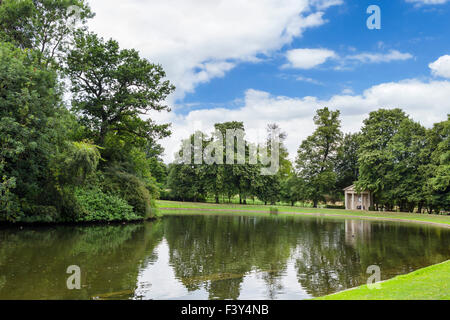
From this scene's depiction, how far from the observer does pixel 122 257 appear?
45.5ft

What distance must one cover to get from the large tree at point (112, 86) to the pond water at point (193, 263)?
12710mm

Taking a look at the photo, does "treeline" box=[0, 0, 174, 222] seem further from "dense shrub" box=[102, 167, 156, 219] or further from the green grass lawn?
the green grass lawn

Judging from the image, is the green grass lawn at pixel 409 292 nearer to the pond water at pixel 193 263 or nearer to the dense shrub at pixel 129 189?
the pond water at pixel 193 263

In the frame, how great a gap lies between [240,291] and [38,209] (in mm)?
18911

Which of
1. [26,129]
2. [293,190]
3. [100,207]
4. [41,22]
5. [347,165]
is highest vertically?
[41,22]

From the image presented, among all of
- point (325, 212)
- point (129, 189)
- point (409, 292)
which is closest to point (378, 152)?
point (325, 212)

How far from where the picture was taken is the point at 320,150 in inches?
2425

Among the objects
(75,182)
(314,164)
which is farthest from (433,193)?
(75,182)

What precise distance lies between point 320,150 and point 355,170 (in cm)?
876

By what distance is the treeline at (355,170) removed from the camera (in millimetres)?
45719

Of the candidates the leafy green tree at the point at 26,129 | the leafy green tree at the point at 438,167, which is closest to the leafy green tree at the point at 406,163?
the leafy green tree at the point at 438,167

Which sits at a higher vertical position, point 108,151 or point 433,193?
point 108,151

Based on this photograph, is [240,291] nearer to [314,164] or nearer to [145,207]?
[145,207]

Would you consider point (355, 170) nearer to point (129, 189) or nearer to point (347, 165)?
point (347, 165)
